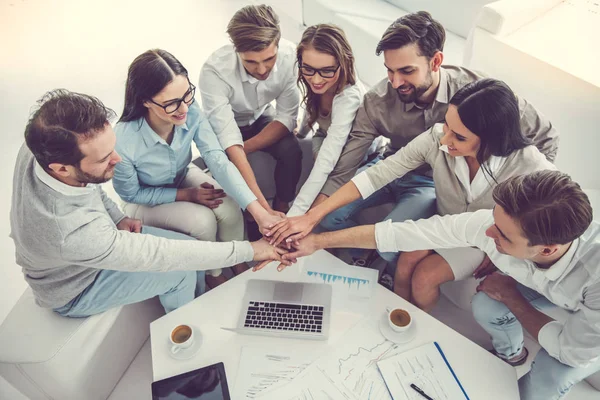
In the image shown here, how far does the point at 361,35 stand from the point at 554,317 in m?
2.31

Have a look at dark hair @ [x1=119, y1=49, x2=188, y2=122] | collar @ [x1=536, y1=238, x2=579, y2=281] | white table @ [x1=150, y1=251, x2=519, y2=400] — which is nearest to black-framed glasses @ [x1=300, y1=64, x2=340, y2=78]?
dark hair @ [x1=119, y1=49, x2=188, y2=122]

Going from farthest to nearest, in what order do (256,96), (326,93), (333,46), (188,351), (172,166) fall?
(256,96), (326,93), (172,166), (333,46), (188,351)

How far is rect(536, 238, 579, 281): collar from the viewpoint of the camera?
126cm

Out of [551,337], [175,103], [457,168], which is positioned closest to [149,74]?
[175,103]

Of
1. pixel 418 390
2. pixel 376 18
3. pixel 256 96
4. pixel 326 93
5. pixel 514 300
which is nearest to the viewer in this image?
pixel 418 390

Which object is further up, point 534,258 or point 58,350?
point 534,258

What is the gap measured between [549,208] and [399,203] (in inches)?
33.7

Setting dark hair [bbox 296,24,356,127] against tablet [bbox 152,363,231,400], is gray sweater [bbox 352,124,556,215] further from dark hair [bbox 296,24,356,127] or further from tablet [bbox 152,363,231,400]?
tablet [bbox 152,363,231,400]

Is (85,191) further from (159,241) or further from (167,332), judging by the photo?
(167,332)

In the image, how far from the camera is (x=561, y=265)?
4.23ft

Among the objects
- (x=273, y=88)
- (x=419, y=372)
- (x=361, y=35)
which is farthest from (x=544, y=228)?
(x=361, y=35)

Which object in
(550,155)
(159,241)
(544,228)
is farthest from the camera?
(550,155)

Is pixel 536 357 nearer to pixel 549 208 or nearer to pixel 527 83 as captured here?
pixel 549 208

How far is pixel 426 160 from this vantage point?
6.02 feet
